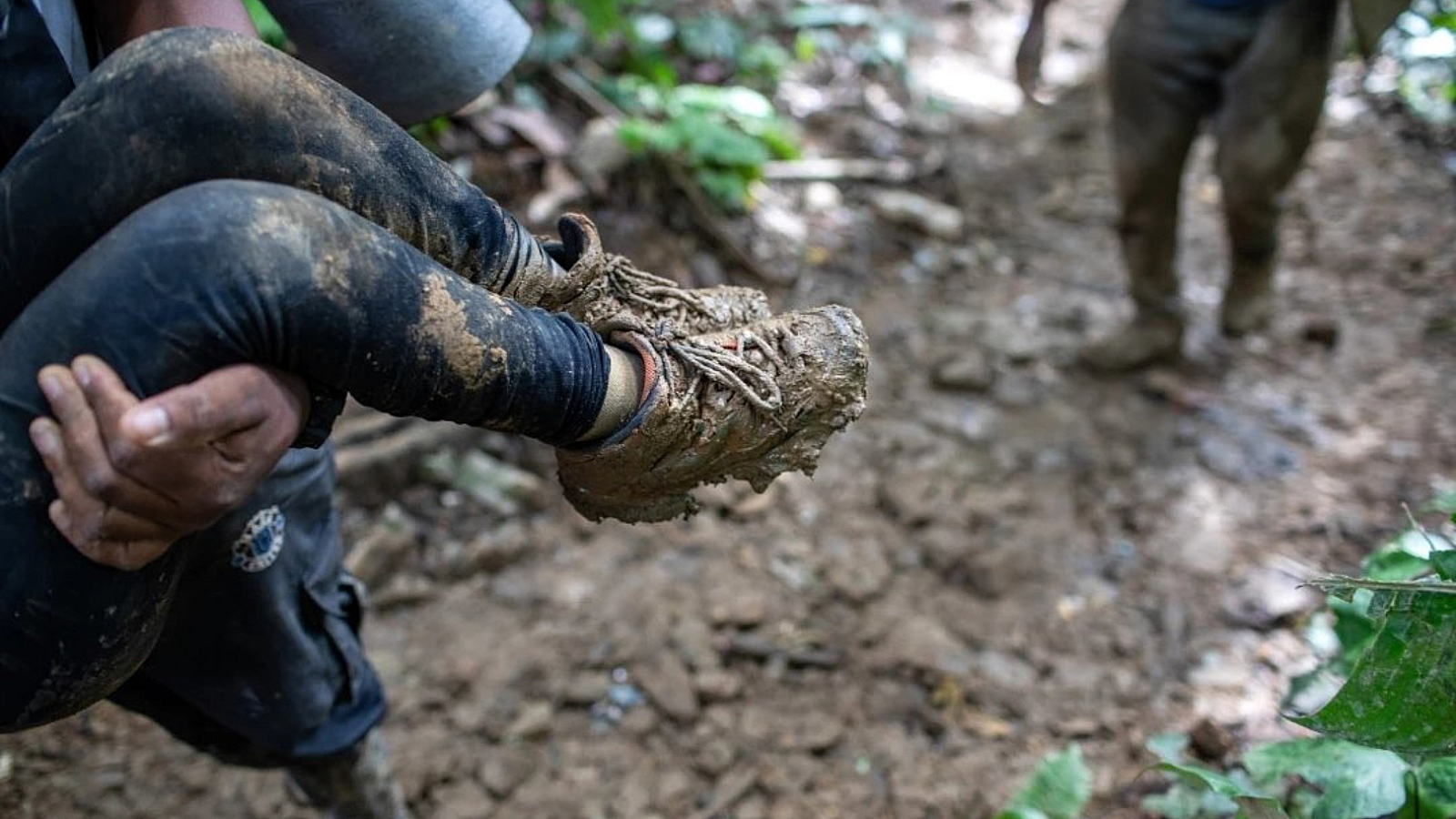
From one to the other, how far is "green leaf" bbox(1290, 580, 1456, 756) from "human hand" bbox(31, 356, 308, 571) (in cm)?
134

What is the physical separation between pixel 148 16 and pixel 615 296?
0.79 m

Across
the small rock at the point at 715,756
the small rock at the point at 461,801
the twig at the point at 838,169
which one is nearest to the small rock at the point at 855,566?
the small rock at the point at 715,756

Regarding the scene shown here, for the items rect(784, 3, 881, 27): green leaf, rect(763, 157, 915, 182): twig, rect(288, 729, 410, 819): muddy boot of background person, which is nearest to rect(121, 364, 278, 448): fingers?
rect(288, 729, 410, 819): muddy boot of background person

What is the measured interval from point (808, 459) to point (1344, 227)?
153 inches

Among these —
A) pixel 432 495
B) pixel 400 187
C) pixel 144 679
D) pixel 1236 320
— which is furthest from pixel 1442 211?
pixel 144 679

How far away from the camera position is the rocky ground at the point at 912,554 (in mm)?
2367

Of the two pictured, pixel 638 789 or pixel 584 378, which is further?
pixel 638 789

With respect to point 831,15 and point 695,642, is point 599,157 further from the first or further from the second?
point 831,15

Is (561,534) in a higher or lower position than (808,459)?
lower

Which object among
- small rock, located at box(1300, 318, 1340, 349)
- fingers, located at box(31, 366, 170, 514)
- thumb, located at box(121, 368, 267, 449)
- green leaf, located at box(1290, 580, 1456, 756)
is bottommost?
small rock, located at box(1300, 318, 1340, 349)

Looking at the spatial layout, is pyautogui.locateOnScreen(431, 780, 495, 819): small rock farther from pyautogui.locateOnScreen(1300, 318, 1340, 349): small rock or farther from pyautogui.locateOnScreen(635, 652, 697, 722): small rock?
pyautogui.locateOnScreen(1300, 318, 1340, 349): small rock

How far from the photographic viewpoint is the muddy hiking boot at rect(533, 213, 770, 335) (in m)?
1.64

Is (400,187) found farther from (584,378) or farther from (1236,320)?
(1236,320)

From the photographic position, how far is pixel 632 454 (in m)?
1.54
